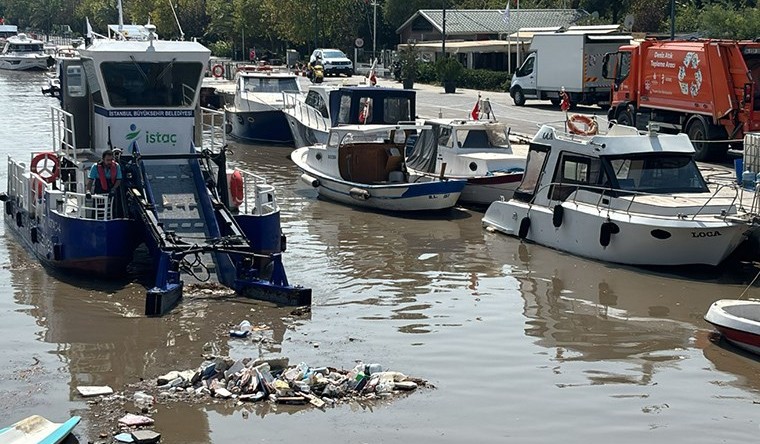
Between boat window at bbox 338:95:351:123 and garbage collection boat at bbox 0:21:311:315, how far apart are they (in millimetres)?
9130

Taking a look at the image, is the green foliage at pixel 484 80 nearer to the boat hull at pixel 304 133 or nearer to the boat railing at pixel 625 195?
the boat hull at pixel 304 133

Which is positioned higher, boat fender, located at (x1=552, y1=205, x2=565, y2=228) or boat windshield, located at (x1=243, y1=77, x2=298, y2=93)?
boat windshield, located at (x1=243, y1=77, x2=298, y2=93)

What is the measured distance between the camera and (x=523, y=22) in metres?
65.1

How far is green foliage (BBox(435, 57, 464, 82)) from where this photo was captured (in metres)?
53.1

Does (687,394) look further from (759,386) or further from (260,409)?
(260,409)

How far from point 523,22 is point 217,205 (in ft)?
162

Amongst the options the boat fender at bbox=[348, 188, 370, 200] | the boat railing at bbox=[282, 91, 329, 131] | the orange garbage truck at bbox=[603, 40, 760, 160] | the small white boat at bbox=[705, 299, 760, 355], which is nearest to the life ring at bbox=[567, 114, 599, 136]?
the boat fender at bbox=[348, 188, 370, 200]

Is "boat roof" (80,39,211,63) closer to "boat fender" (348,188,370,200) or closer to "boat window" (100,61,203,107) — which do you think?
"boat window" (100,61,203,107)

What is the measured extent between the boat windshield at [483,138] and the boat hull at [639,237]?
4.77m

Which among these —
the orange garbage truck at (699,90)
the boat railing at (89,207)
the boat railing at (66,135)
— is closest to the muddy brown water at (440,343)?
the boat railing at (89,207)

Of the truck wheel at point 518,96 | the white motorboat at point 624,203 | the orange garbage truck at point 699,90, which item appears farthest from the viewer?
the truck wheel at point 518,96

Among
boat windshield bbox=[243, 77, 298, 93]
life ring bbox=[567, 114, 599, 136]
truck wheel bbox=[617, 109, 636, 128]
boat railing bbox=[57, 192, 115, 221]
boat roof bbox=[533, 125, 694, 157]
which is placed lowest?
boat railing bbox=[57, 192, 115, 221]

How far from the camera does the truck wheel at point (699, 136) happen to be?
28703mm

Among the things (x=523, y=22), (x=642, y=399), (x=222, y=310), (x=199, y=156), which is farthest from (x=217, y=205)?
(x=523, y=22)
